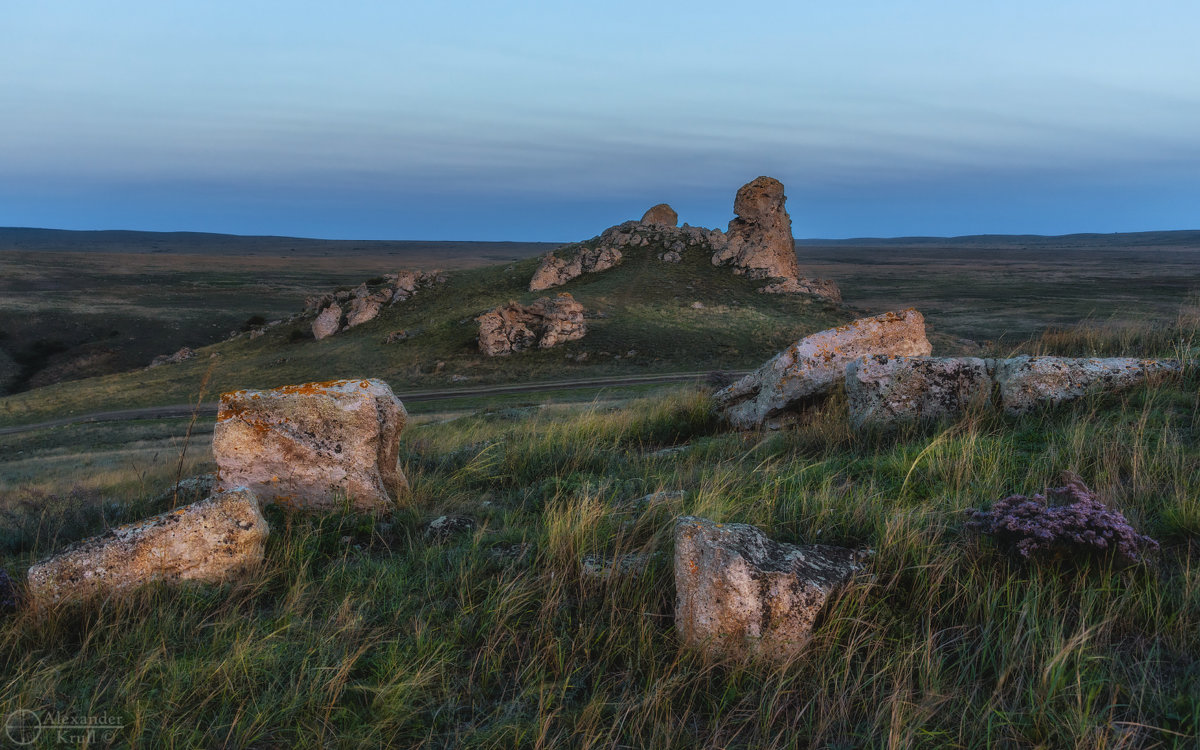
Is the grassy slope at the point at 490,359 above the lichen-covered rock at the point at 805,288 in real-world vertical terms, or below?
below

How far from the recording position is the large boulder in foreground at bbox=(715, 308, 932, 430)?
849 cm

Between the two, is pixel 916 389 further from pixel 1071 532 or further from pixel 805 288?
pixel 805 288

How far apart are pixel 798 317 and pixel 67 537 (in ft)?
149

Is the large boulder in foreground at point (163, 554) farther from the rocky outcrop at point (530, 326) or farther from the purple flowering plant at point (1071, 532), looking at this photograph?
the rocky outcrop at point (530, 326)

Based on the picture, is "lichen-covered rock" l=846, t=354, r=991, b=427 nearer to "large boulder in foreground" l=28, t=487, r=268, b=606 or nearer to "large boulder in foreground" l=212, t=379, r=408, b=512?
"large boulder in foreground" l=212, t=379, r=408, b=512

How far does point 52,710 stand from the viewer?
9.24 feet

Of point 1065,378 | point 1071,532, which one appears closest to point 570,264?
point 1065,378

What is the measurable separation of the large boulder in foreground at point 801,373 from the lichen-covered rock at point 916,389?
3.28 ft

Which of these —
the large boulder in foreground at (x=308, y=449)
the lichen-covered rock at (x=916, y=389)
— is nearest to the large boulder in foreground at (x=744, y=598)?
the large boulder in foreground at (x=308, y=449)

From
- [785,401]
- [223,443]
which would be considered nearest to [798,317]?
[785,401]

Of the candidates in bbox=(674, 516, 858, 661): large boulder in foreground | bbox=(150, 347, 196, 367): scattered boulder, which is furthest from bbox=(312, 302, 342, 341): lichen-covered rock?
bbox=(674, 516, 858, 661): large boulder in foreground

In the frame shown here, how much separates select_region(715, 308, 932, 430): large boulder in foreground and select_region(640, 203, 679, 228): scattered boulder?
49.8 m

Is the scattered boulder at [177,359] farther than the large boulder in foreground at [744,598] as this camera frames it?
Yes

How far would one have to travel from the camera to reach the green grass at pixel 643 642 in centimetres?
265
